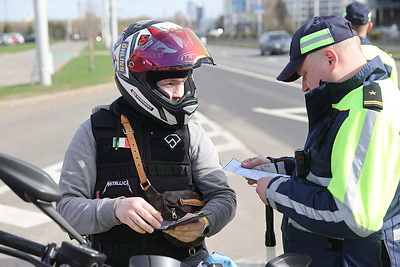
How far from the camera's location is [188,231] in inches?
87.4

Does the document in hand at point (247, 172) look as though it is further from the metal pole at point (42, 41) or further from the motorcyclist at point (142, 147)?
the metal pole at point (42, 41)

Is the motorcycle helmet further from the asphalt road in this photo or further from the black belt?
the black belt

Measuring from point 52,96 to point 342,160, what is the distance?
14.8 meters

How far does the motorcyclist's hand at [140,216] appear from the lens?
2078 millimetres

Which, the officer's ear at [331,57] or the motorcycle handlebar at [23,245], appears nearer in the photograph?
the motorcycle handlebar at [23,245]

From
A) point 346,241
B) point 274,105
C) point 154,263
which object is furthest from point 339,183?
point 274,105

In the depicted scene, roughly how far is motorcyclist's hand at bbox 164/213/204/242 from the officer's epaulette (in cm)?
78

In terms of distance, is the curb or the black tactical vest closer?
the black tactical vest

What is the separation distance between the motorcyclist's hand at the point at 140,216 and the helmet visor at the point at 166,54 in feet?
1.94

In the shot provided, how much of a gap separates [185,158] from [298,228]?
1.88 feet

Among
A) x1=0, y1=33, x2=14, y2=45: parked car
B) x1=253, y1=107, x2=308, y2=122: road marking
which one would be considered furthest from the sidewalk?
x1=0, y1=33, x2=14, y2=45: parked car

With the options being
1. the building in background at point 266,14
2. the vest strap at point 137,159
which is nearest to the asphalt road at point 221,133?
the vest strap at point 137,159

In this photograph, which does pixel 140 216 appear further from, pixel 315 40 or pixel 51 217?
pixel 315 40

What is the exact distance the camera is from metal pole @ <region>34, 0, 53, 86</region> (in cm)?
1853
